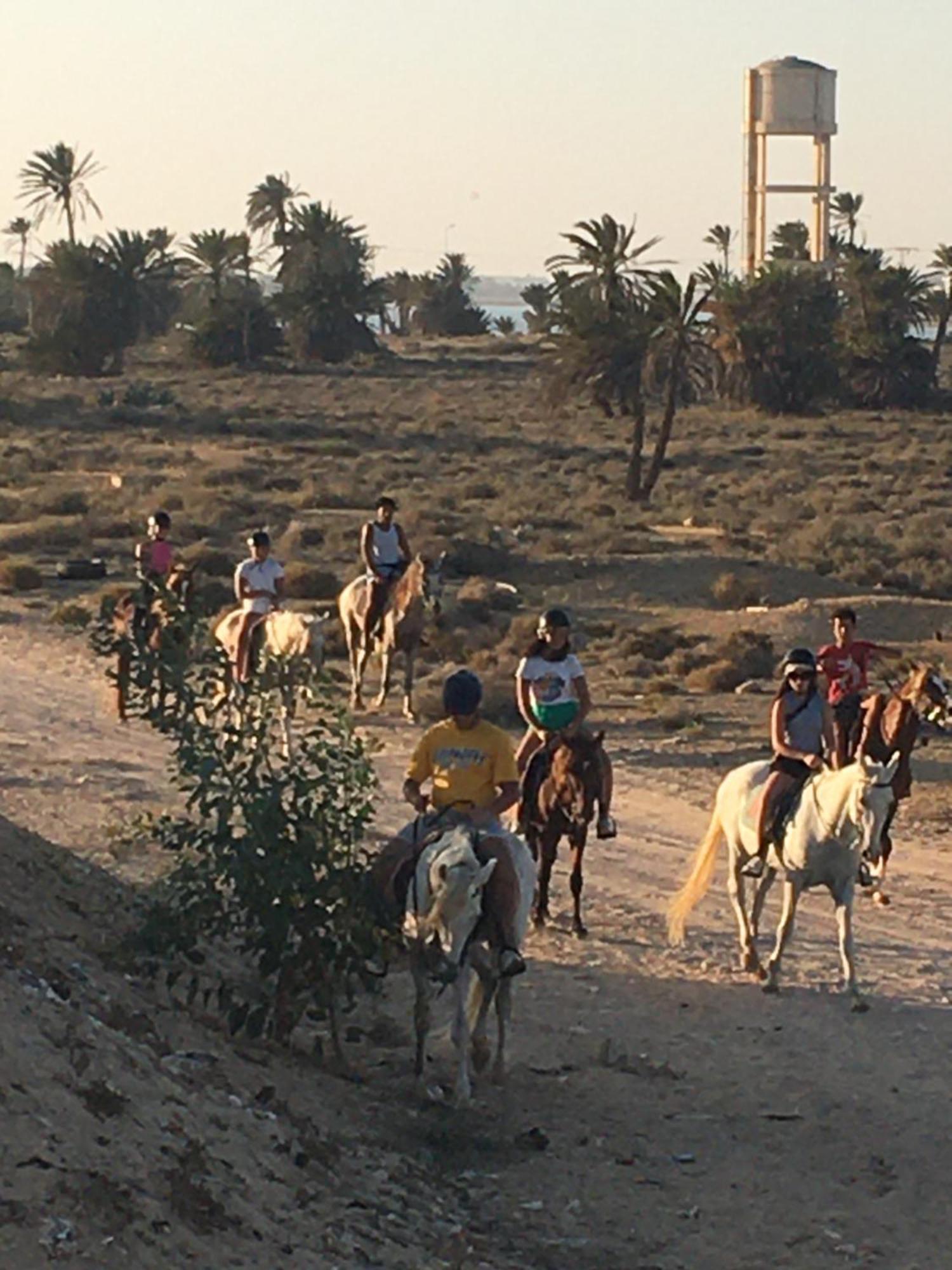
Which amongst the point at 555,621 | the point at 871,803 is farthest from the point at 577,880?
the point at 871,803

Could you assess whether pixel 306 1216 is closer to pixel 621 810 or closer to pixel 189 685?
pixel 189 685

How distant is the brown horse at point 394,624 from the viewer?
956 inches

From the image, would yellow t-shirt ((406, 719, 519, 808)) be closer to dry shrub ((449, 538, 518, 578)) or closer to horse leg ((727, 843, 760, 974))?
horse leg ((727, 843, 760, 974))

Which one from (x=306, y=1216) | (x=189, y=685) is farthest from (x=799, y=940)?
(x=306, y=1216)

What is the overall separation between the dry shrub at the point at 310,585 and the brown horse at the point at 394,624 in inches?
362

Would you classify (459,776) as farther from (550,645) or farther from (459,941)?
(550,645)

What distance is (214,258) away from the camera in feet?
311

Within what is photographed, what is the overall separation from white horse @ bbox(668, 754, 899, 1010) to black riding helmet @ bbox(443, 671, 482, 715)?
2710 mm

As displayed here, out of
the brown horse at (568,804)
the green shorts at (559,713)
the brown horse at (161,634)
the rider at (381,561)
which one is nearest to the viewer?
the brown horse at (161,634)

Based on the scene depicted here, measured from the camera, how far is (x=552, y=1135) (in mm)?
11141

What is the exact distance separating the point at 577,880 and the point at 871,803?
2.72m

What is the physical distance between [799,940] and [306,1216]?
23.2 ft

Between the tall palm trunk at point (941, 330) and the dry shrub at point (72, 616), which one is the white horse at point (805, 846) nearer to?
the dry shrub at point (72, 616)

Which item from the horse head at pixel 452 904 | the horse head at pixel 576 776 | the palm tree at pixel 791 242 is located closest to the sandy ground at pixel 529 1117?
the horse head at pixel 452 904
